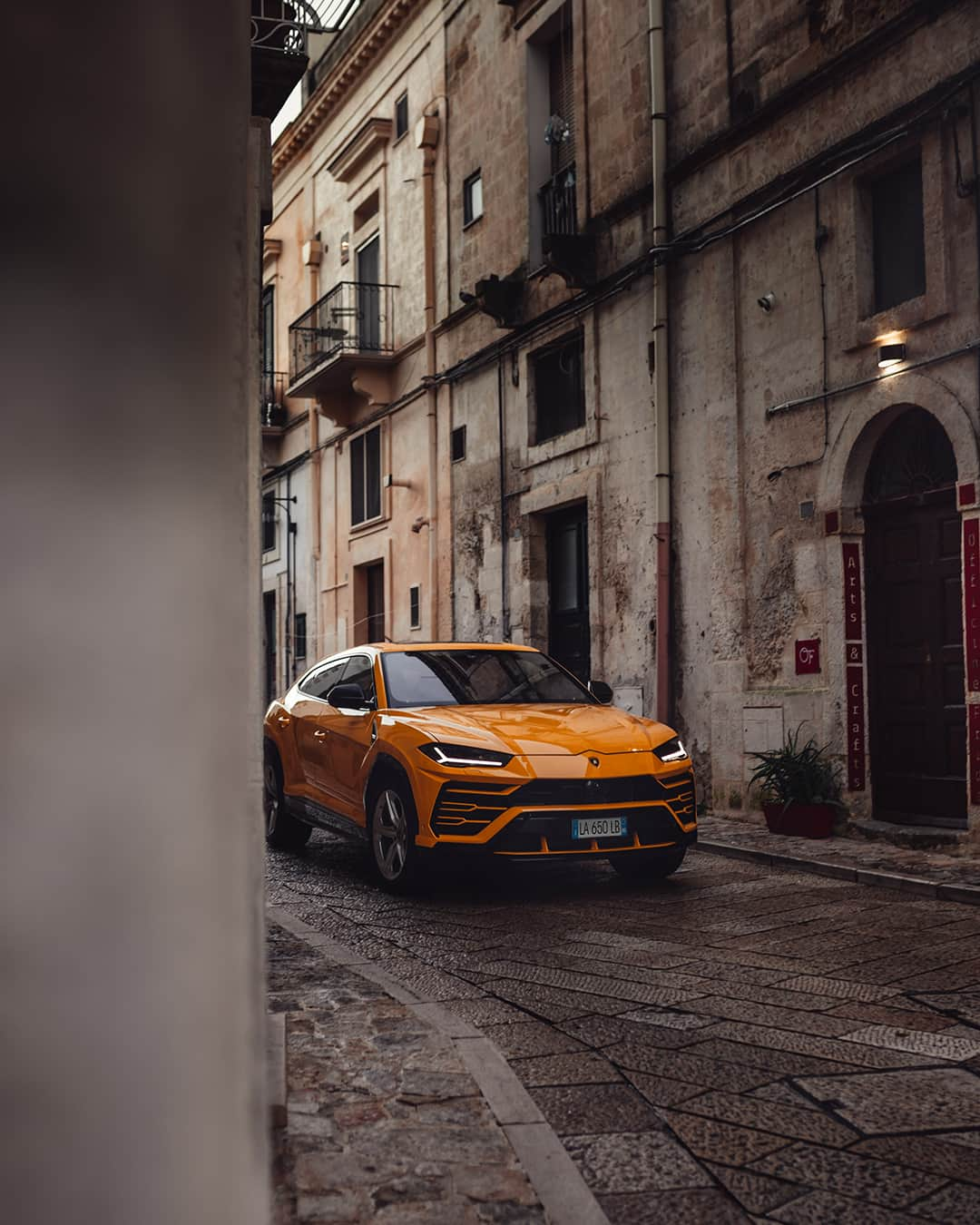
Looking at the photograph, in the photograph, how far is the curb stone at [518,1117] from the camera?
9.73 ft

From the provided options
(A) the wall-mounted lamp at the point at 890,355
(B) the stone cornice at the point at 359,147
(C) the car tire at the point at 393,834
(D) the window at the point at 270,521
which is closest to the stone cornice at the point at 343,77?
(B) the stone cornice at the point at 359,147

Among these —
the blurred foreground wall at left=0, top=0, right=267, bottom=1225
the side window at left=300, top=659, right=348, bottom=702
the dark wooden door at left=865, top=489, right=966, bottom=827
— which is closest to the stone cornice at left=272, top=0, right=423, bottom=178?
the dark wooden door at left=865, top=489, right=966, bottom=827

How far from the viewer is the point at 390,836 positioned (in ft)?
26.3

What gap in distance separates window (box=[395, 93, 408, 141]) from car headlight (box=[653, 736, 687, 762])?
1535cm

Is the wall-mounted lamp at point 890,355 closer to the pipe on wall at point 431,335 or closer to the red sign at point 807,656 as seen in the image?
the red sign at point 807,656

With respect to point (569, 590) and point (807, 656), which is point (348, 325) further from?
point (807, 656)

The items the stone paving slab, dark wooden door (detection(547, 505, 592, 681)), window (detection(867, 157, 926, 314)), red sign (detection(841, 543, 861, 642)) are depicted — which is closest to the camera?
the stone paving slab

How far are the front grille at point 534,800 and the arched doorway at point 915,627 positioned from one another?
3895 millimetres

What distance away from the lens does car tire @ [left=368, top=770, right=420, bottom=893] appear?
7688 millimetres

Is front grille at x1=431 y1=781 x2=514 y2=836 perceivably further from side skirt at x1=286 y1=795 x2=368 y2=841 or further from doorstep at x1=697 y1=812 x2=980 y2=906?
doorstep at x1=697 y1=812 x2=980 y2=906

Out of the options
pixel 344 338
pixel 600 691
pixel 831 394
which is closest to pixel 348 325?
pixel 344 338

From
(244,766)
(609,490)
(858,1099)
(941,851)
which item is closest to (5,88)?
(244,766)

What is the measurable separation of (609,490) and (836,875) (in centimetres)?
687

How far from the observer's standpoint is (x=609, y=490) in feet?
48.8
